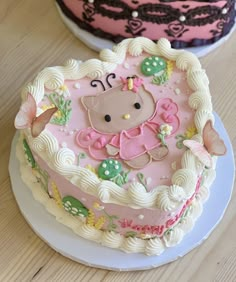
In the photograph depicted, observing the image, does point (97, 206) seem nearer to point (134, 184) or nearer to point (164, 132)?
point (134, 184)

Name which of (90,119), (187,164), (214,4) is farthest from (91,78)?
(214,4)

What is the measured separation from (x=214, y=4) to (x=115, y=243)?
0.60 metres

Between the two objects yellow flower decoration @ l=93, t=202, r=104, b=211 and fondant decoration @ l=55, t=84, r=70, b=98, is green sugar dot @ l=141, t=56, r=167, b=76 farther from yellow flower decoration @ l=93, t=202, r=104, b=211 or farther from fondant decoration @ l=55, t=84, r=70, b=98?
yellow flower decoration @ l=93, t=202, r=104, b=211

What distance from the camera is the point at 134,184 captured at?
128cm

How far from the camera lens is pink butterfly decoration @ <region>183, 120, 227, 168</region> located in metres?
1.30

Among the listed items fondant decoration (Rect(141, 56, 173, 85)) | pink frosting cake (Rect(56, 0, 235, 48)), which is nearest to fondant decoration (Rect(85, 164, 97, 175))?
fondant decoration (Rect(141, 56, 173, 85))

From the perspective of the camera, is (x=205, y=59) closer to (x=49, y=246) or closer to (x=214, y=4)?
(x=214, y=4)

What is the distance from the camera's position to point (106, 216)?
1.34 m

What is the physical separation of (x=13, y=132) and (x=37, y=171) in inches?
8.0

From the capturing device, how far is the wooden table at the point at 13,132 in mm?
1442

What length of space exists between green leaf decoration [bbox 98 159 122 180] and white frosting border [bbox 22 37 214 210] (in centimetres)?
2

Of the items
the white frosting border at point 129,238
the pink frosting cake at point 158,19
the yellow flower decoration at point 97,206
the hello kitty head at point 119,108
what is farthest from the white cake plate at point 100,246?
the pink frosting cake at point 158,19

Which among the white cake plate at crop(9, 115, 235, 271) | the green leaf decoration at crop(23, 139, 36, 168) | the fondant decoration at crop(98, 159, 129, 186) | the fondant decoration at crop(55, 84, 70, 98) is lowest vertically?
the white cake plate at crop(9, 115, 235, 271)

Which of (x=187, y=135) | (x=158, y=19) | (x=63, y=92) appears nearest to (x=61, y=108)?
(x=63, y=92)
